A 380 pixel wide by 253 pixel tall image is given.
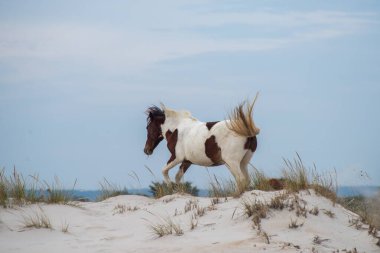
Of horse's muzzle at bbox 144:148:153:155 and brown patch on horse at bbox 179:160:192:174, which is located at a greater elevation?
horse's muzzle at bbox 144:148:153:155

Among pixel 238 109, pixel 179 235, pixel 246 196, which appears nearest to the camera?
pixel 179 235

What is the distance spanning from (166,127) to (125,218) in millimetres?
3936

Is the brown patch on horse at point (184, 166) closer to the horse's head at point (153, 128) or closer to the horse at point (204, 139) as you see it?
the horse at point (204, 139)

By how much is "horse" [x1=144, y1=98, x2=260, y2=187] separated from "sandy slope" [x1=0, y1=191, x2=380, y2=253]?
175 centimetres

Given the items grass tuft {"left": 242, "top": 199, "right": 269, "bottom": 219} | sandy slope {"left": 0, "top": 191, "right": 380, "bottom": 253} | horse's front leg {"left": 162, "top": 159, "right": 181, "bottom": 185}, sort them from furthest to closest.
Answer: horse's front leg {"left": 162, "top": 159, "right": 181, "bottom": 185}, grass tuft {"left": 242, "top": 199, "right": 269, "bottom": 219}, sandy slope {"left": 0, "top": 191, "right": 380, "bottom": 253}

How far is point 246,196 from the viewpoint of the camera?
1048 centimetres

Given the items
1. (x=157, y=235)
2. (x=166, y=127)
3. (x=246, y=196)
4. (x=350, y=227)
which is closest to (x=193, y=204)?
(x=246, y=196)

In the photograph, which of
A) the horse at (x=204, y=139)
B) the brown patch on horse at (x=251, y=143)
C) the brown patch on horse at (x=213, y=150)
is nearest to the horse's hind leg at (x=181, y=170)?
the horse at (x=204, y=139)

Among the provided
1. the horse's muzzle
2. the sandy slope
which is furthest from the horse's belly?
the sandy slope

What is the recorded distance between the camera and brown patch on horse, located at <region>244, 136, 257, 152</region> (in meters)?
12.8

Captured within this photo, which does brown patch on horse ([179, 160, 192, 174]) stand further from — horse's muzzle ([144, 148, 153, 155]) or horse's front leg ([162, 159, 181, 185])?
horse's muzzle ([144, 148, 153, 155])

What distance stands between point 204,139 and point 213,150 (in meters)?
0.28

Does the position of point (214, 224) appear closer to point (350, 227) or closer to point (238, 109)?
point (350, 227)

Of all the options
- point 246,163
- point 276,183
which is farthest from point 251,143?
point 276,183
